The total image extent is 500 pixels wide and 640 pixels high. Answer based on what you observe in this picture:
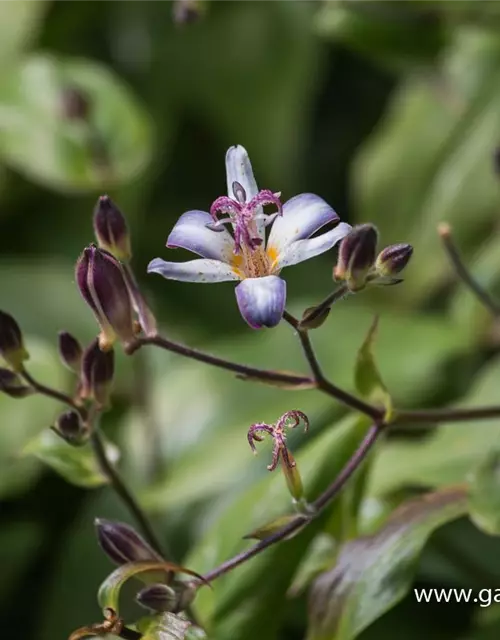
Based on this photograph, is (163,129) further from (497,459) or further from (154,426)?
(497,459)

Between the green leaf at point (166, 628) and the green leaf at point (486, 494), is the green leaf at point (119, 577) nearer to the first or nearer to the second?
the green leaf at point (166, 628)

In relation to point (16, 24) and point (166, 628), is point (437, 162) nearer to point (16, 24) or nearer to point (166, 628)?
point (16, 24)

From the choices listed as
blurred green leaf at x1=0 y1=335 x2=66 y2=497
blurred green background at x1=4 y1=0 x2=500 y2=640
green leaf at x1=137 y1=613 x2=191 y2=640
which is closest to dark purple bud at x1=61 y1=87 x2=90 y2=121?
blurred green background at x1=4 y1=0 x2=500 y2=640

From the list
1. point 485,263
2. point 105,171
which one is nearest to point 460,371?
point 485,263

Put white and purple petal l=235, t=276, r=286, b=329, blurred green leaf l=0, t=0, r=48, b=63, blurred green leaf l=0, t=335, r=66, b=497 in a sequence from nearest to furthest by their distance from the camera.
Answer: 1. white and purple petal l=235, t=276, r=286, b=329
2. blurred green leaf l=0, t=335, r=66, b=497
3. blurred green leaf l=0, t=0, r=48, b=63

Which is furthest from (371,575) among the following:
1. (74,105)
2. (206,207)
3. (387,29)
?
(206,207)

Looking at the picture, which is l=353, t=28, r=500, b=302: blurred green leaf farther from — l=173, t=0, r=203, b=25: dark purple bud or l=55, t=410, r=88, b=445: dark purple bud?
l=55, t=410, r=88, b=445: dark purple bud

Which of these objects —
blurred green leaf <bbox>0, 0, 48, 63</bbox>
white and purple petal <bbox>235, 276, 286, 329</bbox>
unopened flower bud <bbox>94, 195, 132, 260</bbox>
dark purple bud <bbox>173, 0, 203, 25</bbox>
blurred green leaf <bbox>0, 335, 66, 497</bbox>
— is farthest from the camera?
blurred green leaf <bbox>0, 0, 48, 63</bbox>
